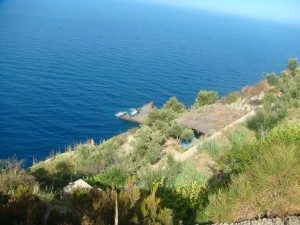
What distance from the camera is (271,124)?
2298cm

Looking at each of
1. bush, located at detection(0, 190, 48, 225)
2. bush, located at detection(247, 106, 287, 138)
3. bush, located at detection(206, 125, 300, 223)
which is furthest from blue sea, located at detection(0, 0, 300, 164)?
bush, located at detection(206, 125, 300, 223)

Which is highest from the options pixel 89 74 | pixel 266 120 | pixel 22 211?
pixel 89 74

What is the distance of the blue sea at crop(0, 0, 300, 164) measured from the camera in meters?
57.6

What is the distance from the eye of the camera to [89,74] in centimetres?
8788

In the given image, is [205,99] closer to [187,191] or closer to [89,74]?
[89,74]

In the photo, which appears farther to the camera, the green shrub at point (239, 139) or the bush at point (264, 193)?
the green shrub at point (239, 139)

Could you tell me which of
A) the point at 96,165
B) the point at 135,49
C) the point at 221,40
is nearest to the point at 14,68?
the point at 135,49

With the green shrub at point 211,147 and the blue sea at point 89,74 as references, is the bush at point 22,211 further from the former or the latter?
the blue sea at point 89,74

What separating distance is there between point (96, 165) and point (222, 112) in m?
18.7

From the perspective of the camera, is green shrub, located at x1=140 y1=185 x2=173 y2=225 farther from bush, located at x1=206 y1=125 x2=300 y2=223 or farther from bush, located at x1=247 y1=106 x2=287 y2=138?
bush, located at x1=247 y1=106 x2=287 y2=138

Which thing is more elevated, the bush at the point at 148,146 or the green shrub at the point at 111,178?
the bush at the point at 148,146

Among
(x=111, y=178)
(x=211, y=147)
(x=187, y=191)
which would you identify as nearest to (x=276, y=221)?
(x=187, y=191)

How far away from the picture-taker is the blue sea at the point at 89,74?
2266 inches

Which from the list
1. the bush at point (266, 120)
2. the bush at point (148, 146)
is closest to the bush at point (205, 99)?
the bush at point (148, 146)
